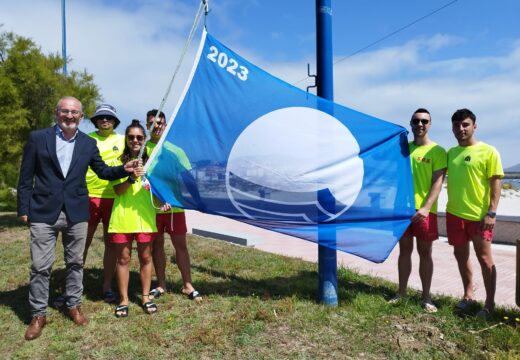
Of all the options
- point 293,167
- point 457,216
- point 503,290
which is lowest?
point 503,290

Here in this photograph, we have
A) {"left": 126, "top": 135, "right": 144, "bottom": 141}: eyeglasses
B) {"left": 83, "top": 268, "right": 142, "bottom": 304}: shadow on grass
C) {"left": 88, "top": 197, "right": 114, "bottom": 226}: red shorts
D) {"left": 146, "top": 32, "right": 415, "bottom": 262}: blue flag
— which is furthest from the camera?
{"left": 83, "top": 268, "right": 142, "bottom": 304}: shadow on grass

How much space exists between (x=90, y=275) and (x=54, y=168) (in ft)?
7.43

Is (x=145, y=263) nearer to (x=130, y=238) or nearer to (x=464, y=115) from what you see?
(x=130, y=238)

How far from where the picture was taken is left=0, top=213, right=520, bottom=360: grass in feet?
11.0

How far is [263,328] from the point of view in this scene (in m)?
3.73

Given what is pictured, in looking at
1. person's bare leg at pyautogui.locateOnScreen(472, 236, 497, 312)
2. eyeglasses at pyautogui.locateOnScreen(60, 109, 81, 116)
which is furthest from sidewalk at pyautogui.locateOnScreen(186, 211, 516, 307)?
eyeglasses at pyautogui.locateOnScreen(60, 109, 81, 116)

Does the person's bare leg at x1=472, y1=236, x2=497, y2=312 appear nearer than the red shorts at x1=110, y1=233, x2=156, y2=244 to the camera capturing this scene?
Yes

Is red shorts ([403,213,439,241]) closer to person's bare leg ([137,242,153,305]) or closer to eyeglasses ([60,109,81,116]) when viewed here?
person's bare leg ([137,242,153,305])

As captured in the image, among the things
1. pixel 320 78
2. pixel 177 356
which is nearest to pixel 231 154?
pixel 320 78

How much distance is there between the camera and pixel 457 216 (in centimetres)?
394

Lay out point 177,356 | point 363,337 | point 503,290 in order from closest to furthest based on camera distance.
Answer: point 177,356 < point 363,337 < point 503,290

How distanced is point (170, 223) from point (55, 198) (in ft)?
3.73

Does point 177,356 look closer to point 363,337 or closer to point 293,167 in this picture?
point 363,337

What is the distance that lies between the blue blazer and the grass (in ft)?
3.51
